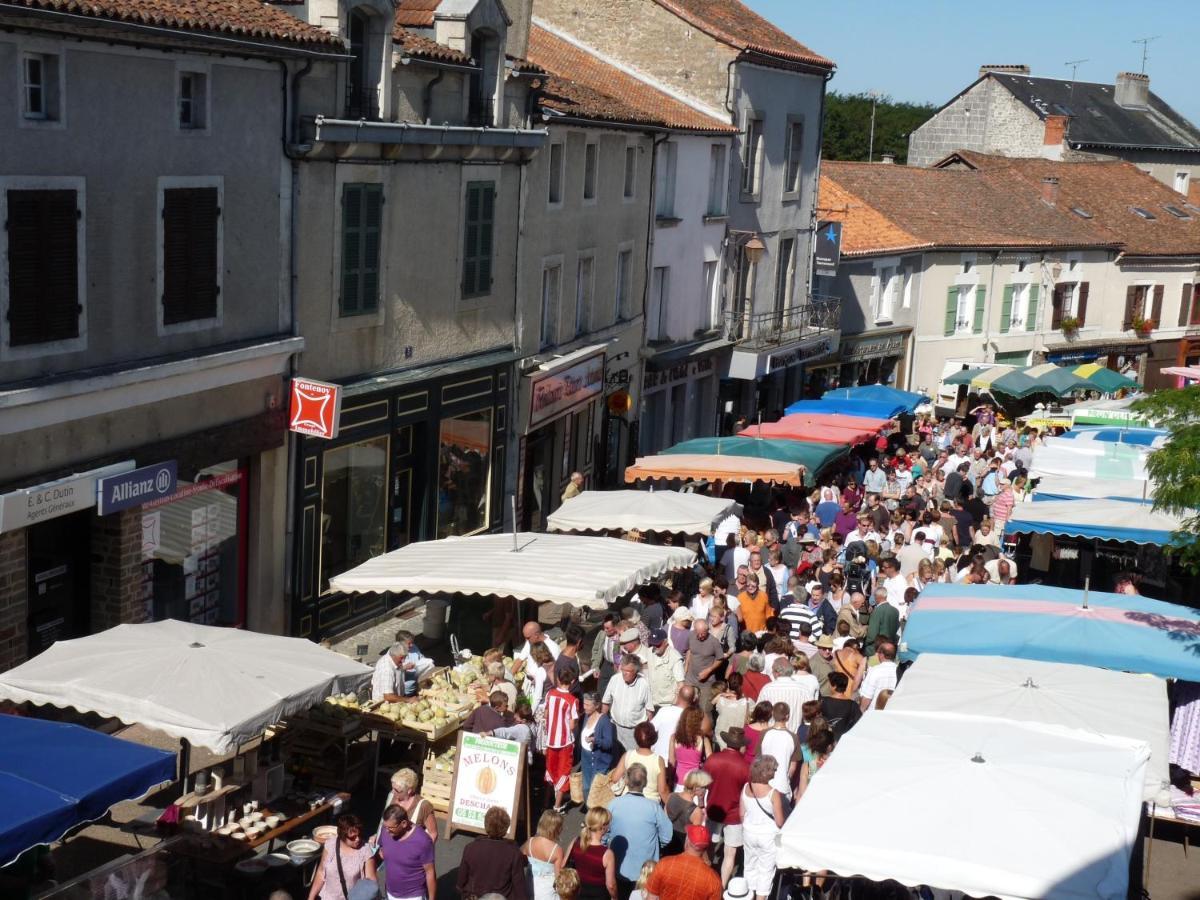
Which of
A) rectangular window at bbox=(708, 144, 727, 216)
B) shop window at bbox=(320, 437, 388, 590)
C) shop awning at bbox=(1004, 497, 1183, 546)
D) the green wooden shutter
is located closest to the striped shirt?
shop window at bbox=(320, 437, 388, 590)

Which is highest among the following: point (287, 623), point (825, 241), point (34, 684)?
point (825, 241)

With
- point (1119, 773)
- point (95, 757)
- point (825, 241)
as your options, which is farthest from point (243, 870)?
point (825, 241)

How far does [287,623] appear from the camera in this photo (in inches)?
728

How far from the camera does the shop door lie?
1502 centimetres

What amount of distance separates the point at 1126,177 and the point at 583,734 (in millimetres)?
48382

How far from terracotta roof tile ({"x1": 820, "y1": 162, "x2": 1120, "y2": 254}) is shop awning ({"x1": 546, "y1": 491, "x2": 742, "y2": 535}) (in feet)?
73.9

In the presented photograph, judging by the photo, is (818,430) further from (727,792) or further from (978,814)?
(978,814)

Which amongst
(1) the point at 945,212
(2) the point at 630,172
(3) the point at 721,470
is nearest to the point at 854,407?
(2) the point at 630,172

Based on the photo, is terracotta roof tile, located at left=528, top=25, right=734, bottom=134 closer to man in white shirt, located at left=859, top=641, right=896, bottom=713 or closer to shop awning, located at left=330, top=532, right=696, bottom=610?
shop awning, located at left=330, top=532, right=696, bottom=610

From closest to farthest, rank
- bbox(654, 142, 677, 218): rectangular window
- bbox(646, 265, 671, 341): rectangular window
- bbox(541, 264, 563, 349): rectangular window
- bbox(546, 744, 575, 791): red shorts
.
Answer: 1. bbox(546, 744, 575, 791): red shorts
2. bbox(541, 264, 563, 349): rectangular window
3. bbox(654, 142, 677, 218): rectangular window
4. bbox(646, 265, 671, 341): rectangular window

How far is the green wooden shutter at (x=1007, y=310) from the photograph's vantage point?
155 feet

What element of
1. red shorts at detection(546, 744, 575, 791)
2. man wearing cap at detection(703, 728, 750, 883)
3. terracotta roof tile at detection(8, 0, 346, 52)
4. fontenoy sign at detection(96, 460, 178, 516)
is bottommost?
red shorts at detection(546, 744, 575, 791)

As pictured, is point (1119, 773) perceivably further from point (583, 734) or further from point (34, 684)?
point (34, 684)

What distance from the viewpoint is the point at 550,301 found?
25734 millimetres
